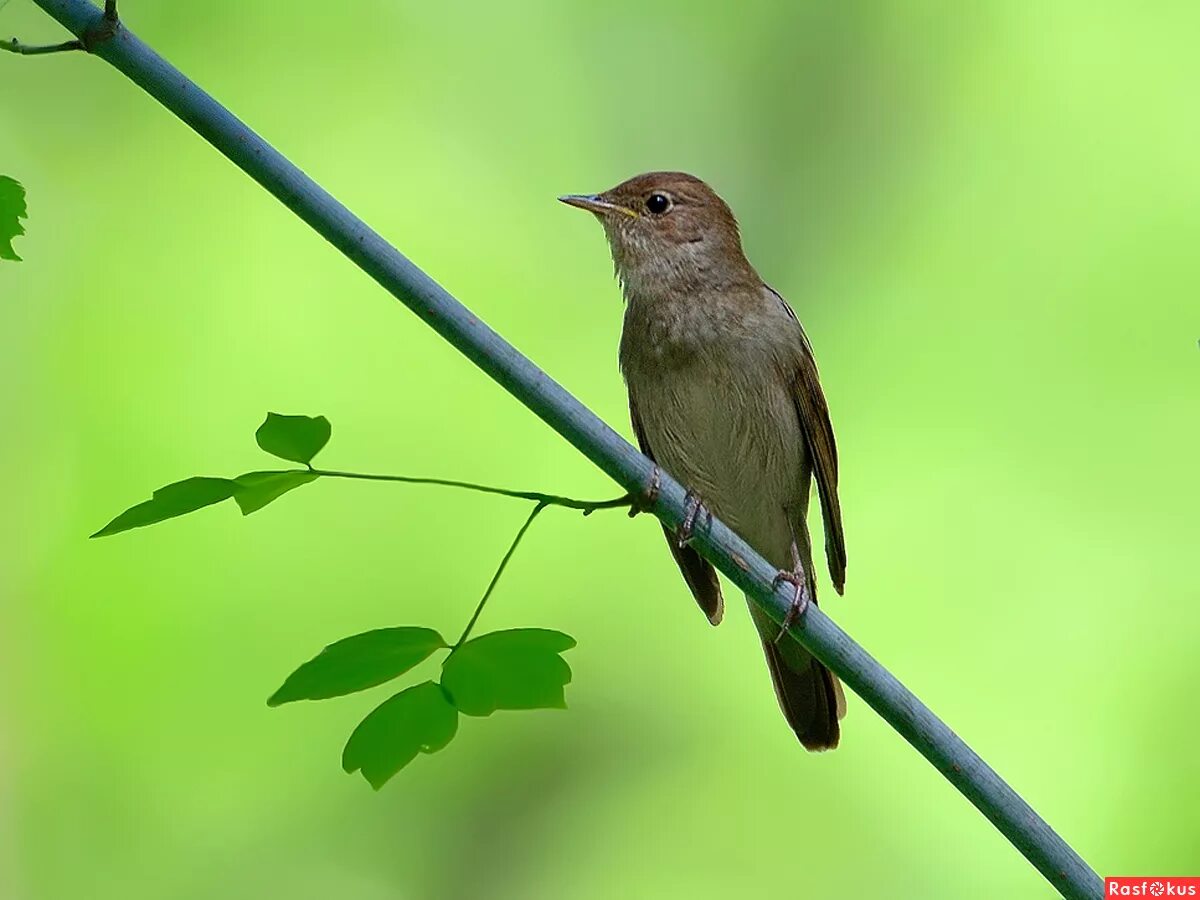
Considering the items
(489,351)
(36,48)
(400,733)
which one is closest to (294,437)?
(489,351)

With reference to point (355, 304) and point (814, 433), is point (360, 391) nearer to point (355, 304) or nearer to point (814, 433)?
point (355, 304)

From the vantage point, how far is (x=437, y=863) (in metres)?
5.96

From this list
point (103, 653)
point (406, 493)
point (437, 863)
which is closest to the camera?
point (103, 653)

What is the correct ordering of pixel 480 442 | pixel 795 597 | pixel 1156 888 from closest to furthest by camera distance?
pixel 795 597 → pixel 1156 888 → pixel 480 442

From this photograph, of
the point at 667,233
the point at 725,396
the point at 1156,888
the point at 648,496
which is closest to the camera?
the point at 648,496

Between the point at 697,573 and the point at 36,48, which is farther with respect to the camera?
the point at 697,573

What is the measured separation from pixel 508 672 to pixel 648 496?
0.32 metres

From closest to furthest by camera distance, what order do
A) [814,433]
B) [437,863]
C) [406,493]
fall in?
[814,433], [406,493], [437,863]

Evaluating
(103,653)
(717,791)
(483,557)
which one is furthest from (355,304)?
(717,791)

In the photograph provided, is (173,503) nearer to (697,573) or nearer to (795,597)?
(795,597)

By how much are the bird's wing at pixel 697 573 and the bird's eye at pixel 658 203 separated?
52 centimetres

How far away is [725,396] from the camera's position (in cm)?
378

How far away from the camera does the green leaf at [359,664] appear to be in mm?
1581

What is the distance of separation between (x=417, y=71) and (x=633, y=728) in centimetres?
280
